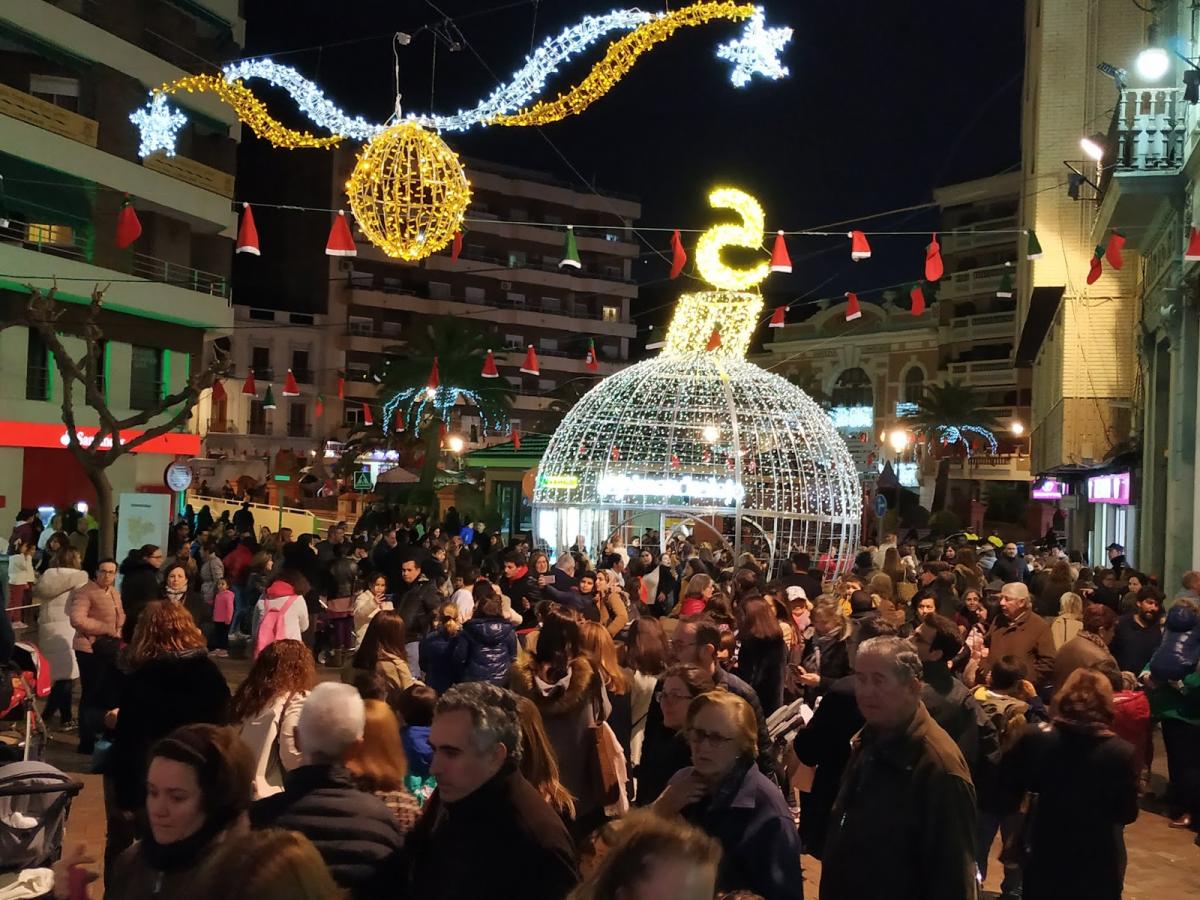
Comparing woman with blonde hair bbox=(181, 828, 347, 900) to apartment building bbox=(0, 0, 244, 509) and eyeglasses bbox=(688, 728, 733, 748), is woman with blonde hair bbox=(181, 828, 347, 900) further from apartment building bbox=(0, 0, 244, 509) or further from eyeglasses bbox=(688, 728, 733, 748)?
apartment building bbox=(0, 0, 244, 509)

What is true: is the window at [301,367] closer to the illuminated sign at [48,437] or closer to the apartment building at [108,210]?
the apartment building at [108,210]

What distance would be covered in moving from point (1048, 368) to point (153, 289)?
23436 mm

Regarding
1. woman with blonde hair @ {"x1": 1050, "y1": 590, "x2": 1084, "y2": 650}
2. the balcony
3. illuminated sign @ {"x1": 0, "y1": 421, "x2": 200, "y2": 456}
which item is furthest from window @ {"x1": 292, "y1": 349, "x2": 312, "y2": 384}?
woman with blonde hair @ {"x1": 1050, "y1": 590, "x2": 1084, "y2": 650}

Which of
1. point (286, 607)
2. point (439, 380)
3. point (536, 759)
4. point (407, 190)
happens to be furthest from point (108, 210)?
point (536, 759)

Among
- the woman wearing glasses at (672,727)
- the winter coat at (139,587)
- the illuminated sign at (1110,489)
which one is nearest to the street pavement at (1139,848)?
the winter coat at (139,587)

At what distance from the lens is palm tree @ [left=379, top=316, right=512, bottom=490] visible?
3866 centimetres

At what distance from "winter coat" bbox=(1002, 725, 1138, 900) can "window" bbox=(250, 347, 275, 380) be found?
5724 centimetres

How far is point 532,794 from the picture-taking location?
3.55 m

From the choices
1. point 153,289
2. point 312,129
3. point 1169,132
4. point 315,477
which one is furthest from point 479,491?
point 312,129

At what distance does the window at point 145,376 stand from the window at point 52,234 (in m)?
2.97

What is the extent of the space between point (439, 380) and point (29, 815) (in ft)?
112

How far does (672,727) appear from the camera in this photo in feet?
16.6

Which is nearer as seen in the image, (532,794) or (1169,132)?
(532,794)

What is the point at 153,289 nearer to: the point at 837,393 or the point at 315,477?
the point at 315,477
